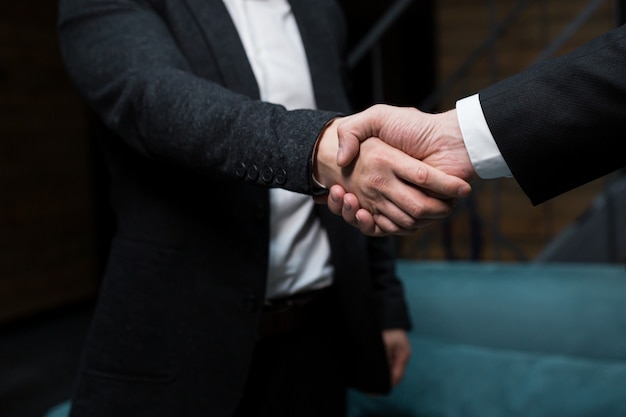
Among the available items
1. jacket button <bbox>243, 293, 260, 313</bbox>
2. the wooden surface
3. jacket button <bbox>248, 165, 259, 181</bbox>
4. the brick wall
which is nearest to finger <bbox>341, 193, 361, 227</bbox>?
jacket button <bbox>248, 165, 259, 181</bbox>

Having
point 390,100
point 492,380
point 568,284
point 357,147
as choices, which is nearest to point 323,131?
point 357,147

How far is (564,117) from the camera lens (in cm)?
75

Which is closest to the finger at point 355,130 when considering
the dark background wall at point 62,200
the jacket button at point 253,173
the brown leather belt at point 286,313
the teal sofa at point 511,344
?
the jacket button at point 253,173

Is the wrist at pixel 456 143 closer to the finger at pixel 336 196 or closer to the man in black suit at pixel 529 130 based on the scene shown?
the man in black suit at pixel 529 130

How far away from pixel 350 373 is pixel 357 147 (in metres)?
0.56

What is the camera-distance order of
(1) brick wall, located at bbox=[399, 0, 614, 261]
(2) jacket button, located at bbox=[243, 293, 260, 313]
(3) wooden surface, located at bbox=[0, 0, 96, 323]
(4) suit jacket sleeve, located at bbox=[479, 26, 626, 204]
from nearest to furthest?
(4) suit jacket sleeve, located at bbox=[479, 26, 626, 204], (2) jacket button, located at bbox=[243, 293, 260, 313], (1) brick wall, located at bbox=[399, 0, 614, 261], (3) wooden surface, located at bbox=[0, 0, 96, 323]

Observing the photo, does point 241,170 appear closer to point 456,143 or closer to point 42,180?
point 456,143

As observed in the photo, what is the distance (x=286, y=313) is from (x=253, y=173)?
30 centimetres

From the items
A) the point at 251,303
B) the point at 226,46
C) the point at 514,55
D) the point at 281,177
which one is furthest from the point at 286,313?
the point at 514,55

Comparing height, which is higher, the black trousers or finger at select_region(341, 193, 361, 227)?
finger at select_region(341, 193, 361, 227)

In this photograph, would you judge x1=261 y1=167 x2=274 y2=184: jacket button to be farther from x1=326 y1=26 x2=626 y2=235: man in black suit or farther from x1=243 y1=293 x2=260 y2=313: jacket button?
x1=243 y1=293 x2=260 y2=313: jacket button

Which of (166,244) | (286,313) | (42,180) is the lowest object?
(42,180)

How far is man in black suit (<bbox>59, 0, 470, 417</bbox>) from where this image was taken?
0.85 metres

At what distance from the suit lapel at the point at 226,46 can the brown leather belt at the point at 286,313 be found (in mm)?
318
